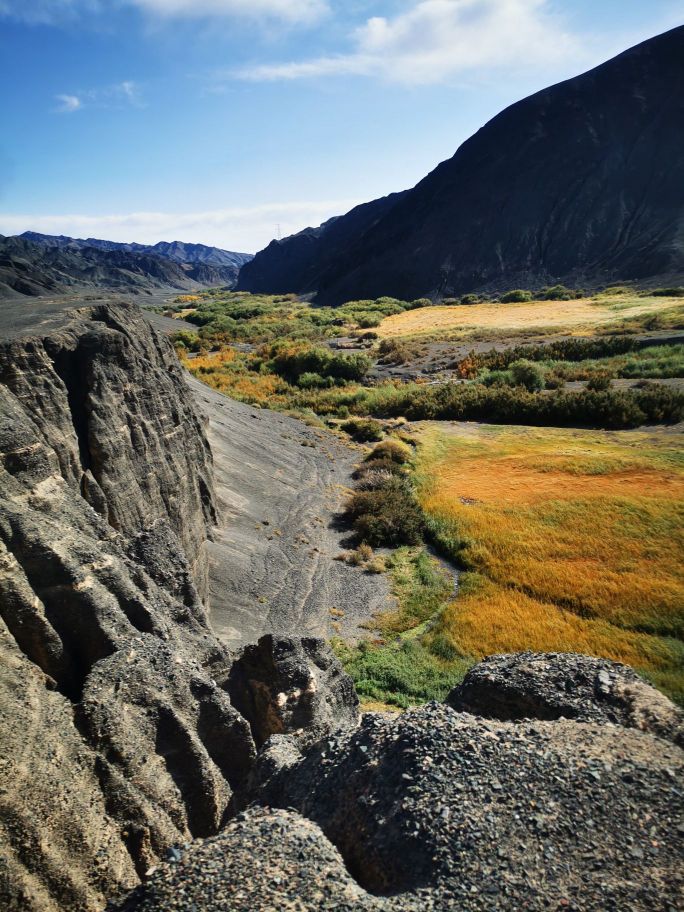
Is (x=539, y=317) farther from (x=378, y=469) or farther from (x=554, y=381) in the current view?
(x=378, y=469)

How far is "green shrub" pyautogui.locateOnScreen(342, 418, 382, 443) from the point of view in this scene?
37375 millimetres

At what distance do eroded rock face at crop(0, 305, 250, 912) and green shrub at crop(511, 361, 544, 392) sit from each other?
37885 millimetres

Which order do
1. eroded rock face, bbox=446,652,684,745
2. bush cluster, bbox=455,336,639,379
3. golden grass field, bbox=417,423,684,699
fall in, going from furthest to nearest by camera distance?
1. bush cluster, bbox=455,336,639,379
2. golden grass field, bbox=417,423,684,699
3. eroded rock face, bbox=446,652,684,745

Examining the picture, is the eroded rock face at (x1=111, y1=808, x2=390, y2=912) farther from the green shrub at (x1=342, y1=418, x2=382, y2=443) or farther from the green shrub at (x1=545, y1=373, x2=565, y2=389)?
the green shrub at (x1=545, y1=373, x2=565, y2=389)

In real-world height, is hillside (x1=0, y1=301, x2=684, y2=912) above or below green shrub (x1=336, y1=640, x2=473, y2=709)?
above

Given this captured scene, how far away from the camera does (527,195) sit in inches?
4402

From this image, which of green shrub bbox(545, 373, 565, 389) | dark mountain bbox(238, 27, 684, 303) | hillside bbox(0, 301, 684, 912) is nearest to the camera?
hillside bbox(0, 301, 684, 912)

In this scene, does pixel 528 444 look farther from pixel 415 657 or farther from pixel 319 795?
pixel 319 795

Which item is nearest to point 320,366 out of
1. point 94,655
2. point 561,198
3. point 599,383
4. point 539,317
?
point 599,383

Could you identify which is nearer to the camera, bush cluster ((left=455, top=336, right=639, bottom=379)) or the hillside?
the hillside

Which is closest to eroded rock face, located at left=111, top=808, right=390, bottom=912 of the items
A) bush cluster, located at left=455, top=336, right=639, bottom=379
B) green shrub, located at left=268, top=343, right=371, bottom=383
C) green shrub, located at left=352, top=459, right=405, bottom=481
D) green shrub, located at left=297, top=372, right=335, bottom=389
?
green shrub, located at left=352, top=459, right=405, bottom=481

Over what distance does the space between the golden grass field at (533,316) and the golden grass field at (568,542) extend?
120ft

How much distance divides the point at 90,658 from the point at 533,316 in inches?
3112

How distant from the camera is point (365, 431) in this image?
37406 mm
